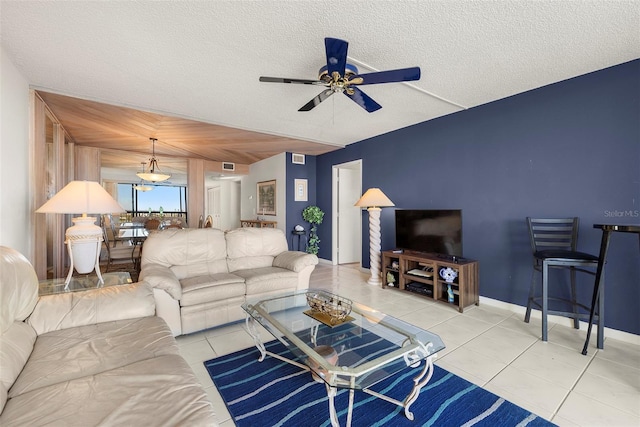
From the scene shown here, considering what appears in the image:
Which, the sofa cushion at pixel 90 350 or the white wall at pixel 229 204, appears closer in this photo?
the sofa cushion at pixel 90 350

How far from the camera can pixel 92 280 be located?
2408 mm

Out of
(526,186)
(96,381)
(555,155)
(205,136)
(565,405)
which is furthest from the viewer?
(205,136)

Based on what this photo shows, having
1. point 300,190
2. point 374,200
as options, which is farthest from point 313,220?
point 374,200

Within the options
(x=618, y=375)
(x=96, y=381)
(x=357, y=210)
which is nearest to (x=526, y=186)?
(x=618, y=375)

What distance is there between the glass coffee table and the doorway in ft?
11.8

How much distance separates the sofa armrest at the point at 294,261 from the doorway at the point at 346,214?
2530 millimetres

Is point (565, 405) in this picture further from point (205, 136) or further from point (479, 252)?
point (205, 136)

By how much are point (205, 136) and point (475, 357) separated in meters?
4.84

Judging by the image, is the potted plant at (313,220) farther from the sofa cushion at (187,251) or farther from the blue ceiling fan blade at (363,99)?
the blue ceiling fan blade at (363,99)

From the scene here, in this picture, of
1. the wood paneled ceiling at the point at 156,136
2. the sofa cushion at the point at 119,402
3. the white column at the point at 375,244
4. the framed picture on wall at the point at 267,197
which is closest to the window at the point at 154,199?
the wood paneled ceiling at the point at 156,136

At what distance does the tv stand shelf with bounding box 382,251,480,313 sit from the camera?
3156 mm

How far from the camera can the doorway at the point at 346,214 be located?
582 cm

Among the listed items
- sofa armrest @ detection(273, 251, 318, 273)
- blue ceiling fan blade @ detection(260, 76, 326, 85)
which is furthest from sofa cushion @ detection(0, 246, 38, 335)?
sofa armrest @ detection(273, 251, 318, 273)

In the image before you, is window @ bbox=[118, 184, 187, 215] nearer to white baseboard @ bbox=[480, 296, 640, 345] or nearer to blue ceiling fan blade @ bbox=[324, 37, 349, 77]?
blue ceiling fan blade @ bbox=[324, 37, 349, 77]
